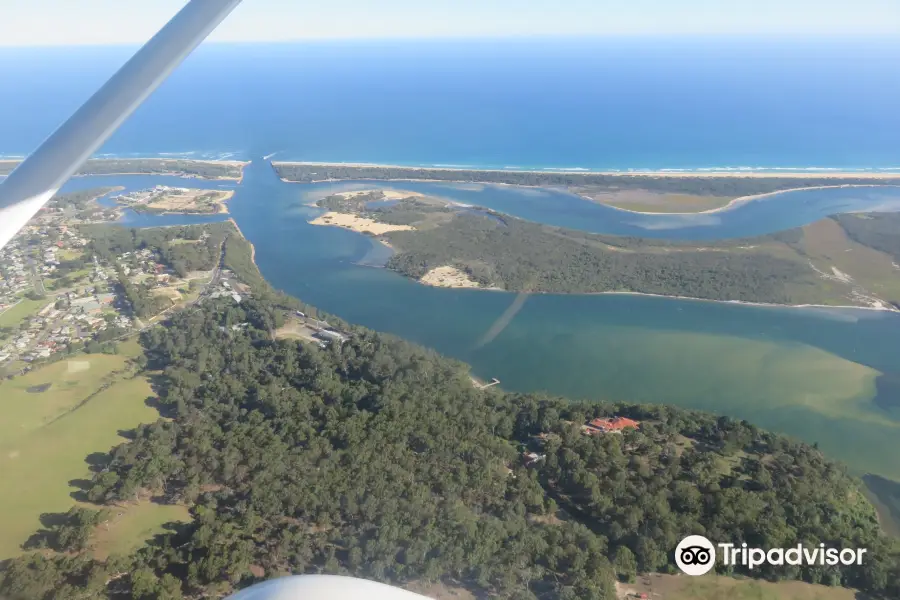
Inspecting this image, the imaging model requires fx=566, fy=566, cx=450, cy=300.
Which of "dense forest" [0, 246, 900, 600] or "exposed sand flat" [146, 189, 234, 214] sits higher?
"exposed sand flat" [146, 189, 234, 214]

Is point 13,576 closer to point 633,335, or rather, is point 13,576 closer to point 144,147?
point 633,335

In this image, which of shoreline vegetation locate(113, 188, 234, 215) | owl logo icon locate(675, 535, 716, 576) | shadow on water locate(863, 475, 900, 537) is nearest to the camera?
owl logo icon locate(675, 535, 716, 576)

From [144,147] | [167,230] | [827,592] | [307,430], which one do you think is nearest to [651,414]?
[827,592]

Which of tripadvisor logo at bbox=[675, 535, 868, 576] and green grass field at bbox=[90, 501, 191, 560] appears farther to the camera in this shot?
green grass field at bbox=[90, 501, 191, 560]

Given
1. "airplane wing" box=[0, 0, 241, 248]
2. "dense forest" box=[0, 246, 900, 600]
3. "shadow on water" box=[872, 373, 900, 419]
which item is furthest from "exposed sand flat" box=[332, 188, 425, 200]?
"airplane wing" box=[0, 0, 241, 248]

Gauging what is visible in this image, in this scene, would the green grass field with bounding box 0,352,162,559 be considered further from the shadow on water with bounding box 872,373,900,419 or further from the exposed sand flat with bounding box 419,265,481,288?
the shadow on water with bounding box 872,373,900,419

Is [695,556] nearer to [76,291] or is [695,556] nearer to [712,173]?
[76,291]
